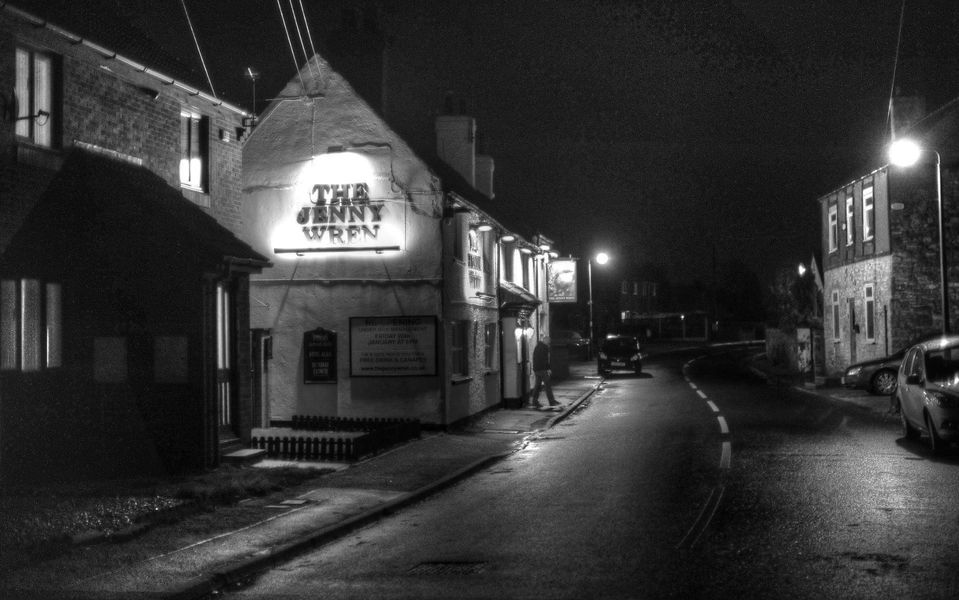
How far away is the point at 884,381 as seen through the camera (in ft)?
94.2

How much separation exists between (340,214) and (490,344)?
6.36 metres

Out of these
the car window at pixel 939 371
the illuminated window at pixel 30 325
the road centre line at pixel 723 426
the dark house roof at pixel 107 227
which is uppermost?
the dark house roof at pixel 107 227

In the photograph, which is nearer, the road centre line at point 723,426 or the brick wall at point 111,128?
the brick wall at point 111,128

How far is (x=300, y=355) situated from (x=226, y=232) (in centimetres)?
577

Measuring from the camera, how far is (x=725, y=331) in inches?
4033

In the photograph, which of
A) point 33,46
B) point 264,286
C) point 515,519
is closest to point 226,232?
point 33,46

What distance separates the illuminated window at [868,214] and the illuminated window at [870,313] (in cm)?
177

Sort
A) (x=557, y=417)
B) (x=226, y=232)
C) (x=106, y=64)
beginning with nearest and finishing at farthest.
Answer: (x=106, y=64) < (x=226, y=232) < (x=557, y=417)

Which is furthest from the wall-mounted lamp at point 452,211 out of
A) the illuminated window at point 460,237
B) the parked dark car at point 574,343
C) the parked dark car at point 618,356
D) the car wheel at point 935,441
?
the parked dark car at point 574,343

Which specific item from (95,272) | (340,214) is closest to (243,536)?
(95,272)

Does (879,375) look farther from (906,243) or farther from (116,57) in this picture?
(116,57)

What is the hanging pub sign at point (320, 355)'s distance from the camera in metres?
21.5

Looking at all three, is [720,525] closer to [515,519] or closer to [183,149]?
[515,519]

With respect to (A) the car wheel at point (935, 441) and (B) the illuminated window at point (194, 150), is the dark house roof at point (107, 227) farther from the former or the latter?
(A) the car wheel at point (935, 441)
